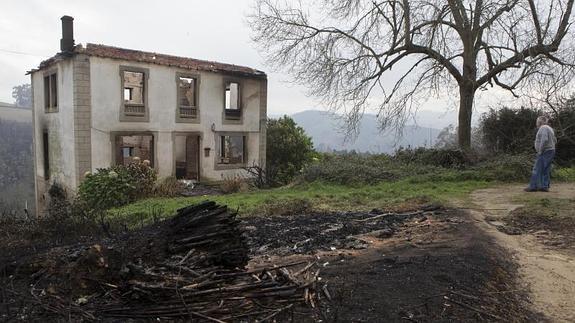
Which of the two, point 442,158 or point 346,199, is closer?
point 346,199

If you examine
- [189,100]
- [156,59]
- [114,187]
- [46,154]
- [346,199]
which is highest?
[156,59]

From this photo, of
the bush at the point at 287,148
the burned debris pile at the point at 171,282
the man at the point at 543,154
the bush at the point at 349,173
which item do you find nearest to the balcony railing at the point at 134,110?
the bush at the point at 287,148

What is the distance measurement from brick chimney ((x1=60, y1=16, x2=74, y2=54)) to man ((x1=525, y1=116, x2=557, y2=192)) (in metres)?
16.1

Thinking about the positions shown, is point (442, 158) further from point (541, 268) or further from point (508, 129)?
point (541, 268)

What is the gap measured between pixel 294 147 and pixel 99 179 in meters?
11.5

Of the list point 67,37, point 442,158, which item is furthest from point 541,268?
point 67,37

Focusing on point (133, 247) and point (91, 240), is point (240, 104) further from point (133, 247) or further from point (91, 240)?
point (133, 247)

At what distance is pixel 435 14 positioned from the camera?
14.8 meters

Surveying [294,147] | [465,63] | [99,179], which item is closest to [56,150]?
[99,179]

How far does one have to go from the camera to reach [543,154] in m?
9.31

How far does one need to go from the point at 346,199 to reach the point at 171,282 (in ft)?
24.7

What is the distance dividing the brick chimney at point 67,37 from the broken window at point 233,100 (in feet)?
23.0

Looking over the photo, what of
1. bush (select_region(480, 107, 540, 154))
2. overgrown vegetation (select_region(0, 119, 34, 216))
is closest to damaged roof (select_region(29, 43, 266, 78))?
bush (select_region(480, 107, 540, 154))

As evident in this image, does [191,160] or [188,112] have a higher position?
[188,112]
